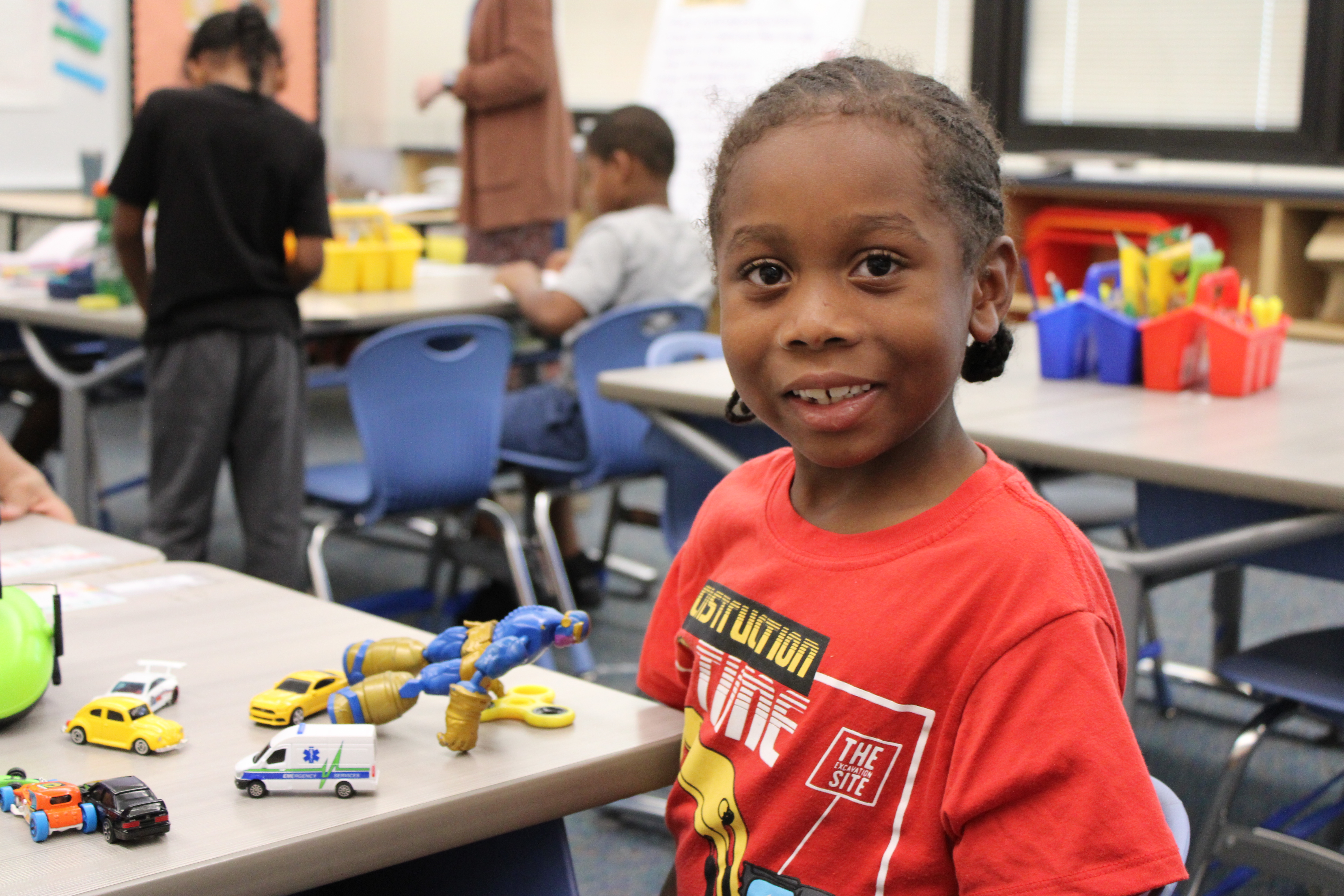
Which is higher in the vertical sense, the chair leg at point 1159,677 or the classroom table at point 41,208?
the classroom table at point 41,208

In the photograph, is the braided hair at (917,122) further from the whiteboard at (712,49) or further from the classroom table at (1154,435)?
the whiteboard at (712,49)

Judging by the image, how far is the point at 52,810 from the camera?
78 cm

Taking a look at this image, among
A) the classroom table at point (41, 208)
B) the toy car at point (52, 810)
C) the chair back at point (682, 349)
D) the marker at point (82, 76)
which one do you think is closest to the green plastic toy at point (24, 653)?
the toy car at point (52, 810)

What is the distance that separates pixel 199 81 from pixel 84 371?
99cm

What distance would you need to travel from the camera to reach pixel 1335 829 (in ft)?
6.89

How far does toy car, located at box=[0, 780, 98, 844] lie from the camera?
0.77 m

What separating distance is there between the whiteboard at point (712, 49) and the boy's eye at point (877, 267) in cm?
371

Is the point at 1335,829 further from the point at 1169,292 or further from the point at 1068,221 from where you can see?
the point at 1068,221

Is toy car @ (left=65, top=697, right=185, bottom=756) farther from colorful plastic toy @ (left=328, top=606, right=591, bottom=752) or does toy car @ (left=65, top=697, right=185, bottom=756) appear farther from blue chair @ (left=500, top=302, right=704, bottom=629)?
blue chair @ (left=500, top=302, right=704, bottom=629)

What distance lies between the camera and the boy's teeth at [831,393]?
85 centimetres

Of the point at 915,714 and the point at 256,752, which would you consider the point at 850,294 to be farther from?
the point at 256,752

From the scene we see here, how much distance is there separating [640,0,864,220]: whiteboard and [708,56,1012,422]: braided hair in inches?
142

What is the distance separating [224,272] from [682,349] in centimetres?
91

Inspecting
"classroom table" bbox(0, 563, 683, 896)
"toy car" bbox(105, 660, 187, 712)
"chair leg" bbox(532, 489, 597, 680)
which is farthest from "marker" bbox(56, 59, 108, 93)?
"toy car" bbox(105, 660, 187, 712)
